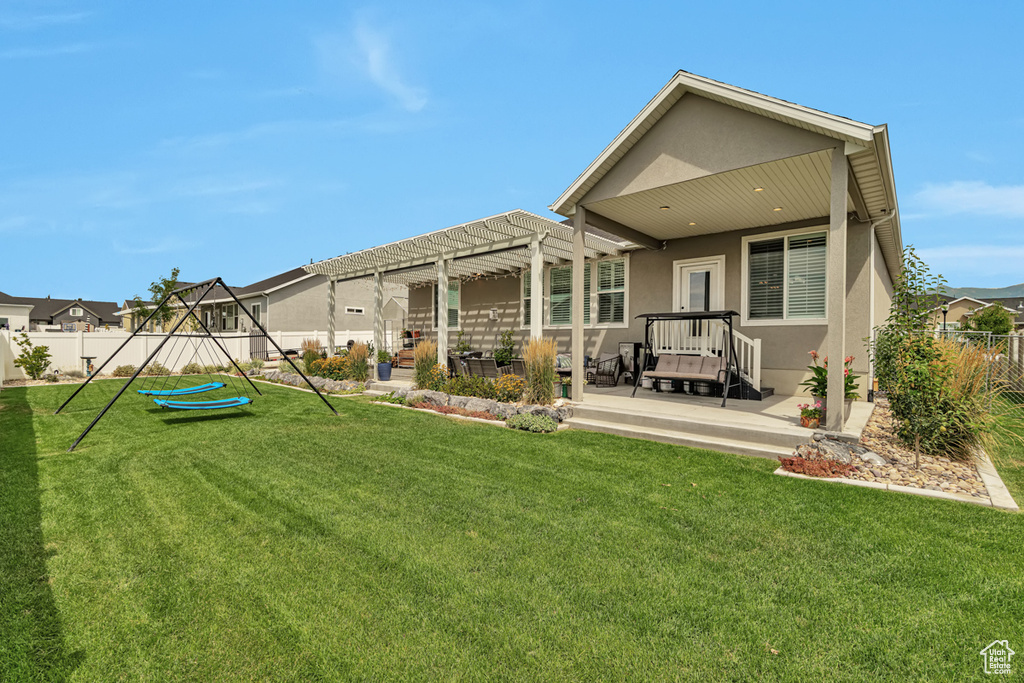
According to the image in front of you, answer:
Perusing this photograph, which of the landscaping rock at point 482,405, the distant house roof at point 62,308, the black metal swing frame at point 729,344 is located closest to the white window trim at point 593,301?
the black metal swing frame at point 729,344

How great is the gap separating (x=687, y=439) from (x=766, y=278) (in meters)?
4.59

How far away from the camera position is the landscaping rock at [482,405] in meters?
7.99

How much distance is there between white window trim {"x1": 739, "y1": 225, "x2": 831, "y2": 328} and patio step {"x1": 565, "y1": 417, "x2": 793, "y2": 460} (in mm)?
3875

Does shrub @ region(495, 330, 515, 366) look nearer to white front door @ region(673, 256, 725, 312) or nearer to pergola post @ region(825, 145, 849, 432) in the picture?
white front door @ region(673, 256, 725, 312)

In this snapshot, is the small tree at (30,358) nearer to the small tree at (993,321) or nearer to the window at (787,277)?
the window at (787,277)

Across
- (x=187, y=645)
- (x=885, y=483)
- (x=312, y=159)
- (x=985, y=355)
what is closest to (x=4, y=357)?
(x=312, y=159)

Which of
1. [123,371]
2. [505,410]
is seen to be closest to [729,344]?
[505,410]

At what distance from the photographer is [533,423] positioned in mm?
6875

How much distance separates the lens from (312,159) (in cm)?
1591

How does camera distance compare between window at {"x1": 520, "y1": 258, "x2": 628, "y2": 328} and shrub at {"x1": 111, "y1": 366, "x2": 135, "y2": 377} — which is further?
shrub at {"x1": 111, "y1": 366, "x2": 135, "y2": 377}

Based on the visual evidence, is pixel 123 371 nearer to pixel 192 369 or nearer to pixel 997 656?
pixel 192 369

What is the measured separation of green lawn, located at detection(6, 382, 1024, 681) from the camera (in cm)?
211

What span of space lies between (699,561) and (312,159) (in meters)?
17.0

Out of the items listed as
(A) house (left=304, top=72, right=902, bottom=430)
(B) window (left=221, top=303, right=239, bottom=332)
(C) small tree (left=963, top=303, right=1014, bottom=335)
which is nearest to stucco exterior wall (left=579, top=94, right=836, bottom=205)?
(A) house (left=304, top=72, right=902, bottom=430)
